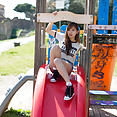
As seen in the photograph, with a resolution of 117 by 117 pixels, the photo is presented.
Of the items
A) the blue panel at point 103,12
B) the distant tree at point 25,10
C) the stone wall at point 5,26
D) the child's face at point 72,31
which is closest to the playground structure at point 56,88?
the child's face at point 72,31

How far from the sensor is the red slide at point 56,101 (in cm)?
205

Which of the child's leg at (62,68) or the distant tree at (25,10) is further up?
the distant tree at (25,10)

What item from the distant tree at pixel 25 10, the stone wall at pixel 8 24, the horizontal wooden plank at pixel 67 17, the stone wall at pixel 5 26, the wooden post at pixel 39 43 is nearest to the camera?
the horizontal wooden plank at pixel 67 17

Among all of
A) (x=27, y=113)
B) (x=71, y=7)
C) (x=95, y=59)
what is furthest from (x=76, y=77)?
(x=71, y=7)

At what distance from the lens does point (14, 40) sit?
12102mm

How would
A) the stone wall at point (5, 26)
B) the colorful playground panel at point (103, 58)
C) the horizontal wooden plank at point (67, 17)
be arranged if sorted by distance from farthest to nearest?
the stone wall at point (5, 26), the colorful playground panel at point (103, 58), the horizontal wooden plank at point (67, 17)

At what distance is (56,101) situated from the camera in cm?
216

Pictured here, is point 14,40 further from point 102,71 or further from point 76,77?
point 76,77

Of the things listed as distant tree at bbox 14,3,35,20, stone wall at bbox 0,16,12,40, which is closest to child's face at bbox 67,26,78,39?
distant tree at bbox 14,3,35,20

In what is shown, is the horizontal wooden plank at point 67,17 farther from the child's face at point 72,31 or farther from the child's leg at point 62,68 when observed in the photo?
the child's leg at point 62,68

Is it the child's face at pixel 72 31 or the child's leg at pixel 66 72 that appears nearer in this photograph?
the child's leg at pixel 66 72

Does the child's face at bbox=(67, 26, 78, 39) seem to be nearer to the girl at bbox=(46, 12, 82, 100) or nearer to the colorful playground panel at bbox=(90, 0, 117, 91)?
the girl at bbox=(46, 12, 82, 100)

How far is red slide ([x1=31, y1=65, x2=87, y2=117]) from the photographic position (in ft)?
6.74

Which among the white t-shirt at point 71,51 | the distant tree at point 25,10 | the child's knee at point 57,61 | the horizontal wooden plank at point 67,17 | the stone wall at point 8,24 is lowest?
the child's knee at point 57,61
